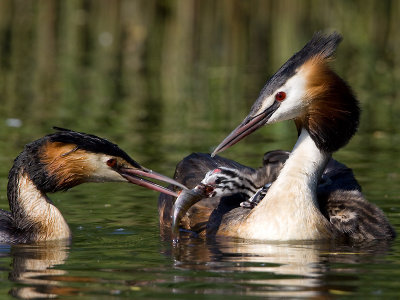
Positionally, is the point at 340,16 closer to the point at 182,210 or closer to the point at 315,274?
the point at 182,210

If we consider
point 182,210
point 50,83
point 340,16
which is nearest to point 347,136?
point 182,210

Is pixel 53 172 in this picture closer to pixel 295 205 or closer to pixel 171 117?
pixel 295 205

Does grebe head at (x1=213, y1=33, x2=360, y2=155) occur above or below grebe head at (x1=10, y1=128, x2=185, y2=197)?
above

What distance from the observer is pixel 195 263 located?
749cm

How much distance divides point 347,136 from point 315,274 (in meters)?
1.99

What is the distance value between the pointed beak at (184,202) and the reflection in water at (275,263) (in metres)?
0.16

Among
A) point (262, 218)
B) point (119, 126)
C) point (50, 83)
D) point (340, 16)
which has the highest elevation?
point (340, 16)

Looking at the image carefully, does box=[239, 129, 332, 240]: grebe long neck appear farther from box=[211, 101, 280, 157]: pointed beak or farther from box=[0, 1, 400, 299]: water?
box=[211, 101, 280, 157]: pointed beak

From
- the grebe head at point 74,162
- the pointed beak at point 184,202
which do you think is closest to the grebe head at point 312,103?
the pointed beak at point 184,202

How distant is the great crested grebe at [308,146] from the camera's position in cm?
862

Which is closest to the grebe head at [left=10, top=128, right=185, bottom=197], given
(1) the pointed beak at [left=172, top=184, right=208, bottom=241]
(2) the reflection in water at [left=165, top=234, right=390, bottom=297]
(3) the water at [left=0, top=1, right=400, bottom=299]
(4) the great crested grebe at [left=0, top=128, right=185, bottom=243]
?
(4) the great crested grebe at [left=0, top=128, right=185, bottom=243]

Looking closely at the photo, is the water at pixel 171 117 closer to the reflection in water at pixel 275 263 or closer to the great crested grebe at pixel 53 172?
the reflection in water at pixel 275 263

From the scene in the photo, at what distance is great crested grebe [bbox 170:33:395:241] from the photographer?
8.62 m

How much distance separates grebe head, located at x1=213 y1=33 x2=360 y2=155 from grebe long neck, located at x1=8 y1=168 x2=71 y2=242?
5.10 feet
